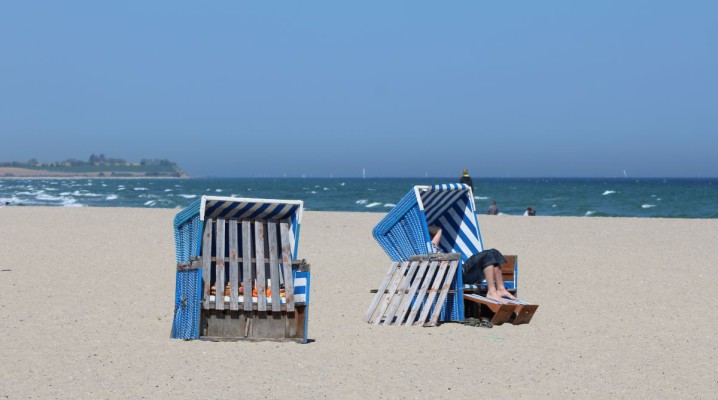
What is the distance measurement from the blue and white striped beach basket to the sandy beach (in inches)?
30.8

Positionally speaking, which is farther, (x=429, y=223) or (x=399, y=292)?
(x=429, y=223)

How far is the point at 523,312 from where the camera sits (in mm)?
10016

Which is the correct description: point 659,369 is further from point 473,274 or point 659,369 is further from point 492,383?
point 473,274

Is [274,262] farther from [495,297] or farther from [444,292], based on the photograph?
[495,297]

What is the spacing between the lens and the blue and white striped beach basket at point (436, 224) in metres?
10.4

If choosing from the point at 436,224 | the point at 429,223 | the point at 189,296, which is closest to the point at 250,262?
the point at 189,296

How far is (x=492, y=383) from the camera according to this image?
23.6ft

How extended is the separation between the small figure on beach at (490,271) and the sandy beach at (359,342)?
636 mm

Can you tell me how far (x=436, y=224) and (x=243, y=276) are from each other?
12.5 ft

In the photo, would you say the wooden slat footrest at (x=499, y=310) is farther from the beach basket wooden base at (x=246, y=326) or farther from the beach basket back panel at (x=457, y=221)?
the beach basket wooden base at (x=246, y=326)

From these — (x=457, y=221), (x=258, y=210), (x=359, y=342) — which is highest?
(x=258, y=210)

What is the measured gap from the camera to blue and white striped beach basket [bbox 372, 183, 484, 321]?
10.4 meters

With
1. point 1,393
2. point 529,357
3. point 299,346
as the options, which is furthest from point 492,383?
point 1,393

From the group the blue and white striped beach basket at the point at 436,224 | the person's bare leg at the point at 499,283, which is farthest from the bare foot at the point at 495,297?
the blue and white striped beach basket at the point at 436,224
